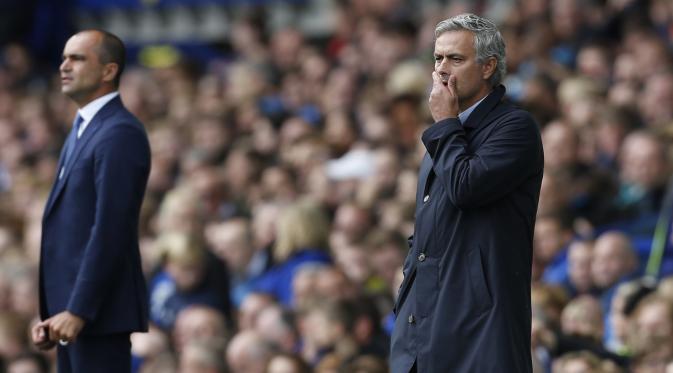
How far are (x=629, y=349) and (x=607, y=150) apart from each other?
9.49 ft

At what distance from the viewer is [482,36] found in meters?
4.77

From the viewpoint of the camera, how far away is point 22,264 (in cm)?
1058

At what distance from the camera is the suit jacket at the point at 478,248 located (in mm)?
4645

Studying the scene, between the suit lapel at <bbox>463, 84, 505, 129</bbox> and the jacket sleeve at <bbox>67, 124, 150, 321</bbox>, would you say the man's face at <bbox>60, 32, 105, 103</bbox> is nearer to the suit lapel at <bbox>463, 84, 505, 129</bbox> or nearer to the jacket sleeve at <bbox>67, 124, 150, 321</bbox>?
the jacket sleeve at <bbox>67, 124, 150, 321</bbox>

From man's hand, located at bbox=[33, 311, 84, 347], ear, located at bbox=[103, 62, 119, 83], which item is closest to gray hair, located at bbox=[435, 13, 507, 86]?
ear, located at bbox=[103, 62, 119, 83]

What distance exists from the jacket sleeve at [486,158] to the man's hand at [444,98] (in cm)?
3

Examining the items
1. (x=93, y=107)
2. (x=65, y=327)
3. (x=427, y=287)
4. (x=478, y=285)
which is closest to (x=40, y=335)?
(x=65, y=327)

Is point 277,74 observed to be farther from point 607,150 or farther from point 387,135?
point 607,150

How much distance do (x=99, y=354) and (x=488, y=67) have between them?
2.07 metres

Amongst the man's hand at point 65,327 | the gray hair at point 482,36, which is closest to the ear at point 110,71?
the man's hand at point 65,327

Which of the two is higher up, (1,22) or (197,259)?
(1,22)

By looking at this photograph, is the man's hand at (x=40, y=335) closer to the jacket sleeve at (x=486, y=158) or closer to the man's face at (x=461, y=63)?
the jacket sleeve at (x=486, y=158)

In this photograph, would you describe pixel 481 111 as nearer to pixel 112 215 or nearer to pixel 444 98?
pixel 444 98

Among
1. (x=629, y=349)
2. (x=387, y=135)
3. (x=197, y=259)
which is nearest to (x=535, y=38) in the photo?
(x=387, y=135)
